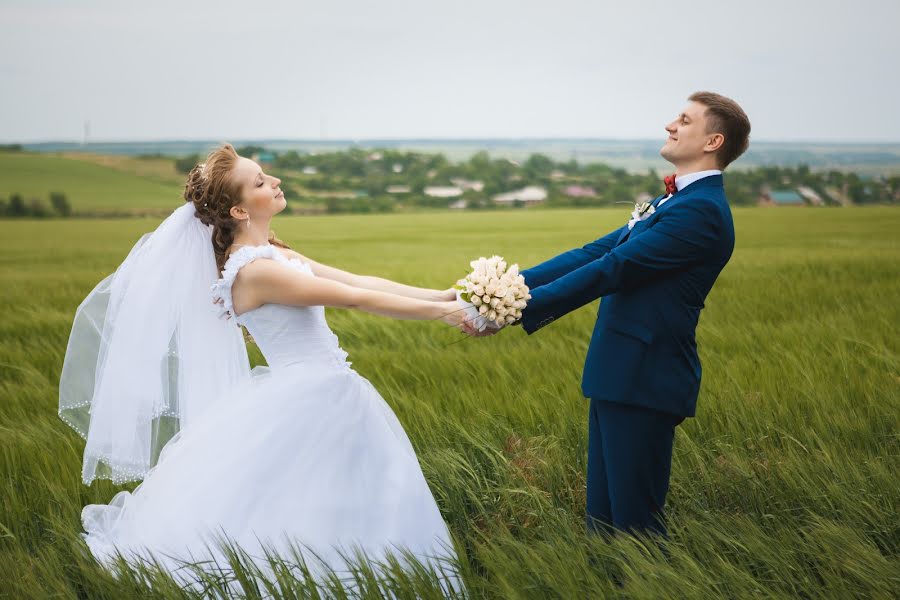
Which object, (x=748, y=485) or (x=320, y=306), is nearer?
(x=320, y=306)

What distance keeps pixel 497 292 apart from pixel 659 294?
68 cm

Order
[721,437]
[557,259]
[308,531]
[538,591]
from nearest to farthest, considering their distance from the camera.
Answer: [538,591] → [308,531] → [557,259] → [721,437]

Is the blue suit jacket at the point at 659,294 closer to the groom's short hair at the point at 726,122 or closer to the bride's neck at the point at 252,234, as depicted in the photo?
the groom's short hair at the point at 726,122

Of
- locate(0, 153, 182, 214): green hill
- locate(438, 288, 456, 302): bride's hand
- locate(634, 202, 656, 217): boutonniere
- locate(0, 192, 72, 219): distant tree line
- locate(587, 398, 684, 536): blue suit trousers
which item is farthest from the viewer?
locate(0, 153, 182, 214): green hill

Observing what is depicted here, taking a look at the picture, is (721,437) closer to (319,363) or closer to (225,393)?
(319,363)

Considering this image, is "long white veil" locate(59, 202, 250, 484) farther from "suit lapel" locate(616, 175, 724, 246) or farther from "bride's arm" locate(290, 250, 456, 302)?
"suit lapel" locate(616, 175, 724, 246)

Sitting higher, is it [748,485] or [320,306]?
[320,306]

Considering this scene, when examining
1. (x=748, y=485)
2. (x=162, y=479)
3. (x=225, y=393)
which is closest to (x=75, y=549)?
(x=162, y=479)

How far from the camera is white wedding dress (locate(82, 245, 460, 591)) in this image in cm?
342

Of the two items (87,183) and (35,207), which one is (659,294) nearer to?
(35,207)

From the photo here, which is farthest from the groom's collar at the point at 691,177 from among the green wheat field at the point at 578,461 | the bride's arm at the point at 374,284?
the green wheat field at the point at 578,461

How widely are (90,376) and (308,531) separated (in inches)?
66.1

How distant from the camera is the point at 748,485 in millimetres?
A: 4129

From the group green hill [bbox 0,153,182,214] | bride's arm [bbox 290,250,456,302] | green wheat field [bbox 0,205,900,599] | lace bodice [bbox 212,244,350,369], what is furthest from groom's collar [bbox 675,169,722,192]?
green hill [bbox 0,153,182,214]
